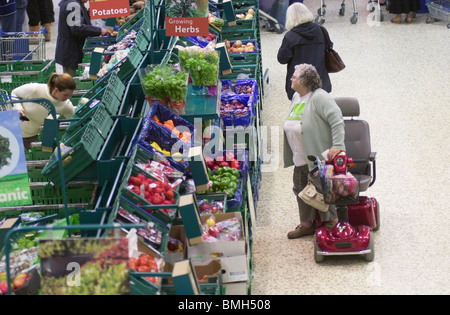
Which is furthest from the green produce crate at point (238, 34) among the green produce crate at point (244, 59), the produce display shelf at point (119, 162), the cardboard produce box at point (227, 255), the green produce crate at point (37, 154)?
the cardboard produce box at point (227, 255)

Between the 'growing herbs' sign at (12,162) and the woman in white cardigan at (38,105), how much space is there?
96.7 inches

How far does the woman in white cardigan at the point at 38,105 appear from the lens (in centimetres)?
694

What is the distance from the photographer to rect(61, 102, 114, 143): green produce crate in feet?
18.6

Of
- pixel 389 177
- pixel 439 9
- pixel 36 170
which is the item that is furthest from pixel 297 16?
pixel 439 9

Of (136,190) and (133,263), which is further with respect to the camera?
(136,190)

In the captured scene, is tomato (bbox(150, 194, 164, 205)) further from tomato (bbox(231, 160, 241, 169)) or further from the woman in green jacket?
the woman in green jacket

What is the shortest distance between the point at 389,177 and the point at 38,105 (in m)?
3.67

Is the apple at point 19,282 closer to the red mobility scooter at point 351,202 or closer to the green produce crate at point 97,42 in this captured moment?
the red mobility scooter at point 351,202

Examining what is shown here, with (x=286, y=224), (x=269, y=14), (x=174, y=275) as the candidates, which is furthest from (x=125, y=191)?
(x=269, y=14)

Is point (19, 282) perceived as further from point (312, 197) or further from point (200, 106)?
point (312, 197)

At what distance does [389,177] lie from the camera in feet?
26.0

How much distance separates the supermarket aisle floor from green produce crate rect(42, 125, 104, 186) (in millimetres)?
1727

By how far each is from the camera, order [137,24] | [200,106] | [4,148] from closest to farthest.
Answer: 1. [4,148]
2. [200,106]
3. [137,24]

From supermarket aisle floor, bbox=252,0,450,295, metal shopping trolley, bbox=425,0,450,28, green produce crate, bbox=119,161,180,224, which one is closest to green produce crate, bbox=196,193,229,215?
green produce crate, bbox=119,161,180,224
